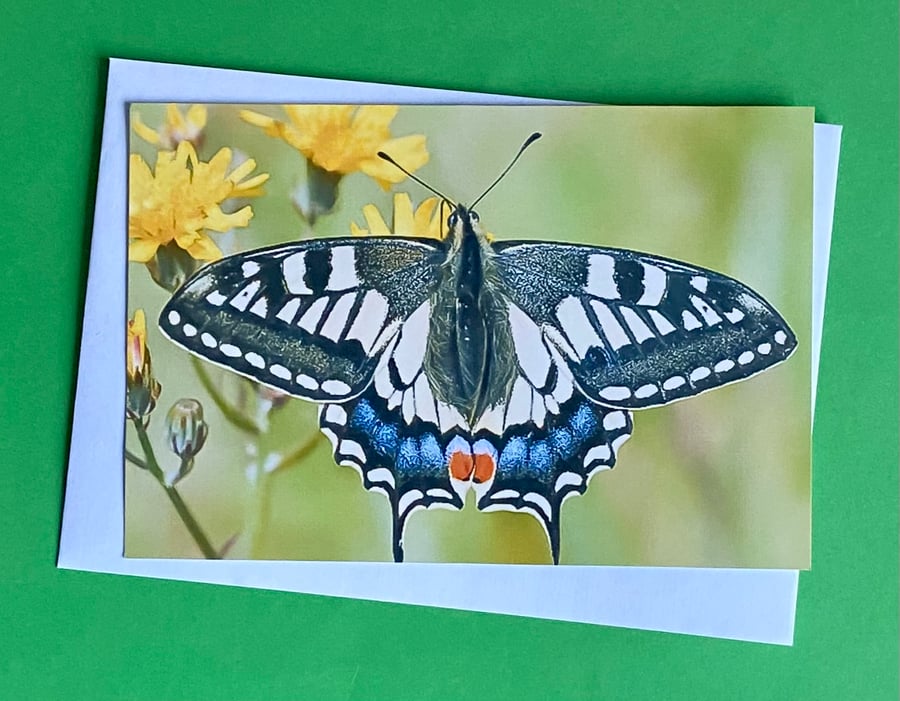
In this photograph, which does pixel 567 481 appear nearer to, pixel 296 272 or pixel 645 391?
pixel 645 391

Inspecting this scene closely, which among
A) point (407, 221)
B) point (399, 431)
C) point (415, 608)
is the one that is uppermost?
point (407, 221)

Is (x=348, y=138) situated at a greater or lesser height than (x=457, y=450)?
greater

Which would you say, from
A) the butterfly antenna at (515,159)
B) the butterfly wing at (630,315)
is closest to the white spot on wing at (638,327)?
the butterfly wing at (630,315)

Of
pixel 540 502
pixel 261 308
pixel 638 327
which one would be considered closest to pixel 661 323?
pixel 638 327

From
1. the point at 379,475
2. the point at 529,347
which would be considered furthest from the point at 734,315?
the point at 379,475

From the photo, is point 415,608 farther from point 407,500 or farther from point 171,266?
point 171,266

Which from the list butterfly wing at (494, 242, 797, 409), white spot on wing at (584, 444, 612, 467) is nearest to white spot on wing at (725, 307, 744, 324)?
butterfly wing at (494, 242, 797, 409)

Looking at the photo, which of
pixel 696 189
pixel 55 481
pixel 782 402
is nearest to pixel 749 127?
pixel 696 189

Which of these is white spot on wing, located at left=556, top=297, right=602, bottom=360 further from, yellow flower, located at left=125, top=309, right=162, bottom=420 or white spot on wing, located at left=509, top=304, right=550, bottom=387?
yellow flower, located at left=125, top=309, right=162, bottom=420
